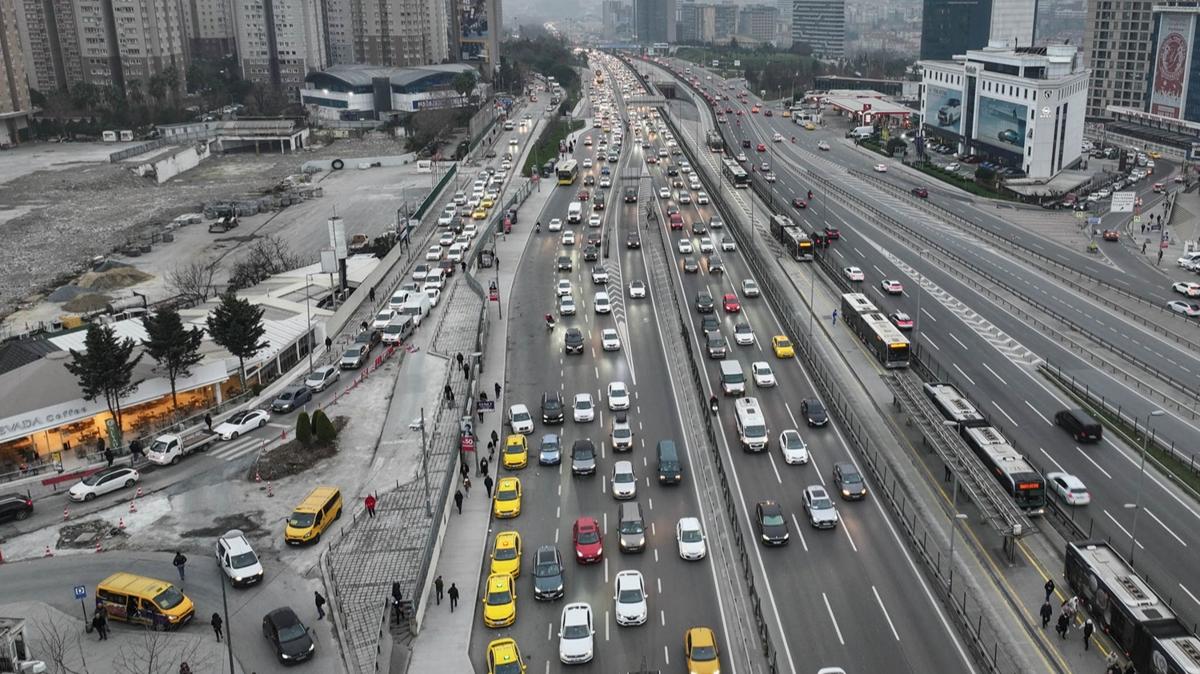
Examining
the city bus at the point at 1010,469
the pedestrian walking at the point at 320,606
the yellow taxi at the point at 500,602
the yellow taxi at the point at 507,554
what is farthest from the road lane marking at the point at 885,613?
the pedestrian walking at the point at 320,606

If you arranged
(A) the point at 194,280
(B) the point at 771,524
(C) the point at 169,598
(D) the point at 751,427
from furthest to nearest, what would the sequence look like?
(A) the point at 194,280 → (D) the point at 751,427 → (B) the point at 771,524 → (C) the point at 169,598

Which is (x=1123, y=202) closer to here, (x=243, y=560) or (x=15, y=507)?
(x=243, y=560)

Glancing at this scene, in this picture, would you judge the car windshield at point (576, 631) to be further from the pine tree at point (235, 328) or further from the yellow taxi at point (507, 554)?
the pine tree at point (235, 328)

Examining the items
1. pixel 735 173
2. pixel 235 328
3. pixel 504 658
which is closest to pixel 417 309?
pixel 235 328

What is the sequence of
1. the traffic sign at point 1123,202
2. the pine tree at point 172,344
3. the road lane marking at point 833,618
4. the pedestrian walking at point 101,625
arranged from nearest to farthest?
the road lane marking at point 833,618 → the pedestrian walking at point 101,625 → the pine tree at point 172,344 → the traffic sign at point 1123,202

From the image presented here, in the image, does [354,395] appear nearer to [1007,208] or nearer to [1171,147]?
[1007,208]

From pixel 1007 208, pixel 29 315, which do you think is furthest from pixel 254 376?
pixel 1007 208
